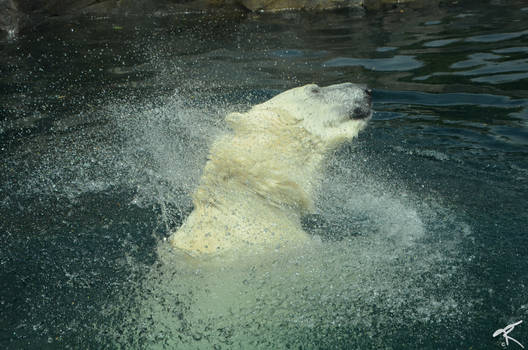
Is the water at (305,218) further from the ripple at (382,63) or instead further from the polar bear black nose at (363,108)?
the polar bear black nose at (363,108)

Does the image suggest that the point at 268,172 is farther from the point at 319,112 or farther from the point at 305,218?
→ the point at 319,112

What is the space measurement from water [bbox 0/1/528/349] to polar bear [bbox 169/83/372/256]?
18 centimetres

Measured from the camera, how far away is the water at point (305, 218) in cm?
282

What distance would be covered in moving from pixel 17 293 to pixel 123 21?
8.83 meters

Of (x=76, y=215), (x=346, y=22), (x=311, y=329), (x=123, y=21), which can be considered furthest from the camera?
(x=123, y=21)

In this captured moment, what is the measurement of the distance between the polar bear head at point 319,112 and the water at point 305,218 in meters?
0.35

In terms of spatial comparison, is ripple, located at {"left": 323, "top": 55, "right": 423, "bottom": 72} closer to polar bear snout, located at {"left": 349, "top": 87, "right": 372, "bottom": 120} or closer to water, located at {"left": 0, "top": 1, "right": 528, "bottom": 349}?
water, located at {"left": 0, "top": 1, "right": 528, "bottom": 349}

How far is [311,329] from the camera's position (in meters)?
2.76

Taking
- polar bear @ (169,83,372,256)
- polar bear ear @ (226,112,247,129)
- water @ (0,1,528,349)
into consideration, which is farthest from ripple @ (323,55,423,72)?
polar bear ear @ (226,112,247,129)

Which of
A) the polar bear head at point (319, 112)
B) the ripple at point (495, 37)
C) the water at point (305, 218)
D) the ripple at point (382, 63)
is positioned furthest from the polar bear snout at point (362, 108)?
the ripple at point (495, 37)

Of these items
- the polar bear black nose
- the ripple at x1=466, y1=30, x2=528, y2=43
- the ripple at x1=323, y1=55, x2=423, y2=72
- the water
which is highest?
the polar bear black nose

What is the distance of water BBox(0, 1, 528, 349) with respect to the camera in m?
2.82

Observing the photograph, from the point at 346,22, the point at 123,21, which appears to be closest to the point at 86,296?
the point at 346,22

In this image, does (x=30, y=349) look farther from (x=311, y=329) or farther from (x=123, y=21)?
(x=123, y=21)
